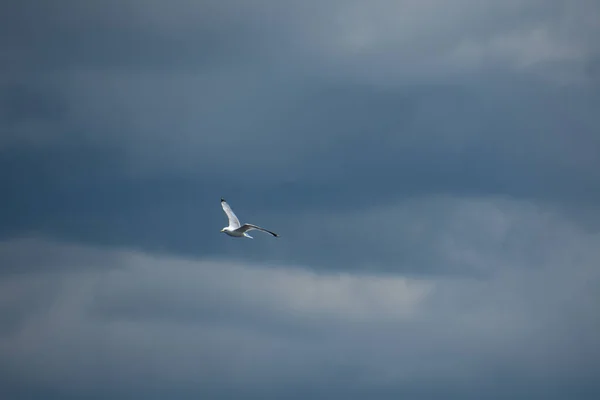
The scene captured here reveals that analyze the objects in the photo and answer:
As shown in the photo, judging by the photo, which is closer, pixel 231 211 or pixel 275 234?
pixel 275 234

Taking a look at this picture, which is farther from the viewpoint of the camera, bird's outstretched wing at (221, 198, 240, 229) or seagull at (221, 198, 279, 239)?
bird's outstretched wing at (221, 198, 240, 229)

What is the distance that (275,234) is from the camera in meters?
151

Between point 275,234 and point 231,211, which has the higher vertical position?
point 231,211

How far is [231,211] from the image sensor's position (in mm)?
181250

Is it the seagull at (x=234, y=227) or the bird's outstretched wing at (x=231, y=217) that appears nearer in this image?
the seagull at (x=234, y=227)

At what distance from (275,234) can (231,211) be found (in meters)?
31.4
